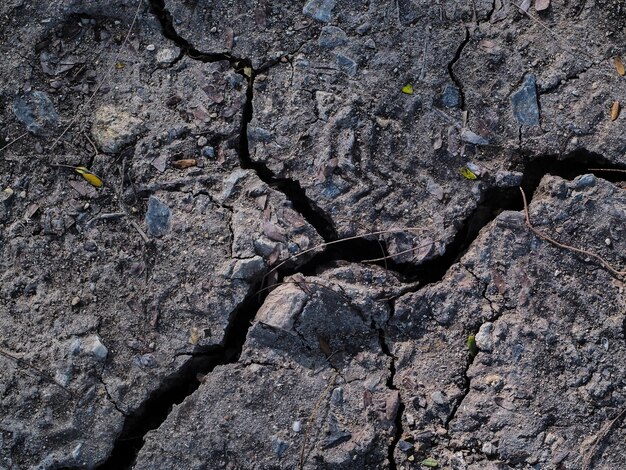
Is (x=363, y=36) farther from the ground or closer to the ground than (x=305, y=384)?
farther from the ground

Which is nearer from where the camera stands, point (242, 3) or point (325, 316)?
point (325, 316)

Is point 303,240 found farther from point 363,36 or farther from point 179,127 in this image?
point 363,36

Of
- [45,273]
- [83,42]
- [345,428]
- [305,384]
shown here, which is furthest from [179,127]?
[345,428]

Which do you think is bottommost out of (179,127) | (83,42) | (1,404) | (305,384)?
(305,384)

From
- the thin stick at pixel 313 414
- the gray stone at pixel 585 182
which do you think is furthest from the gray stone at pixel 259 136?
the gray stone at pixel 585 182

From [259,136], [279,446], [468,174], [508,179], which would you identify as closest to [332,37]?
[259,136]

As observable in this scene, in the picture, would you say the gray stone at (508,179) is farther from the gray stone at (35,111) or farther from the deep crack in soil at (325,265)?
the gray stone at (35,111)
